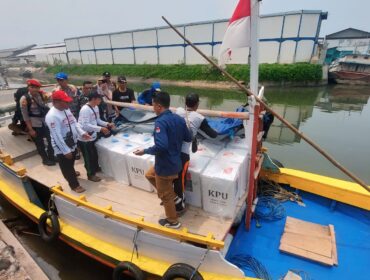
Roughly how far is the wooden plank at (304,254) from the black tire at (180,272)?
1.33 m

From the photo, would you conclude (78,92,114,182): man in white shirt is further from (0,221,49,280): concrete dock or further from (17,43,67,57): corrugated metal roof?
(17,43,67,57): corrugated metal roof

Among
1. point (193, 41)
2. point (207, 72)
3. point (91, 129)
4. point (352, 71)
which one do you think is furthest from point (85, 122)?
point (352, 71)

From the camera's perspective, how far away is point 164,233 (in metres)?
2.38

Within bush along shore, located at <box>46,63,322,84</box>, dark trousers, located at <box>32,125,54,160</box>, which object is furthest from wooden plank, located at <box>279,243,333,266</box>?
bush along shore, located at <box>46,63,322,84</box>

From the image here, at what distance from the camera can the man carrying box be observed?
2.29 m

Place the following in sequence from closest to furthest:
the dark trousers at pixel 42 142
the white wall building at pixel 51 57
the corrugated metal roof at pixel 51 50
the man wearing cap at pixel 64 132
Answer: the man wearing cap at pixel 64 132 → the dark trousers at pixel 42 142 → the white wall building at pixel 51 57 → the corrugated metal roof at pixel 51 50

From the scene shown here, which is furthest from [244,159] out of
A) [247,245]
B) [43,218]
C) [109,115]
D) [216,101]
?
[216,101]

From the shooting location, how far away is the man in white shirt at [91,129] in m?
3.54

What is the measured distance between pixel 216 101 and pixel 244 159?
1508 centimetres

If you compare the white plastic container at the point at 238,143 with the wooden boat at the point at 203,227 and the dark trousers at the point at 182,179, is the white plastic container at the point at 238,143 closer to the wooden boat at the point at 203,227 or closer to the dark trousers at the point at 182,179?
the wooden boat at the point at 203,227

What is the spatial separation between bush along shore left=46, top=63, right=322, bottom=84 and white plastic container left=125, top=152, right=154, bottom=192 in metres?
19.1

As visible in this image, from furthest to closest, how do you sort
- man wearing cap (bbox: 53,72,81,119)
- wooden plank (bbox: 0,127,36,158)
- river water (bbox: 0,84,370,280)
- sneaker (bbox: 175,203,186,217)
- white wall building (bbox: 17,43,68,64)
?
white wall building (bbox: 17,43,68,64)
wooden plank (bbox: 0,127,36,158)
man wearing cap (bbox: 53,72,81,119)
river water (bbox: 0,84,370,280)
sneaker (bbox: 175,203,186,217)

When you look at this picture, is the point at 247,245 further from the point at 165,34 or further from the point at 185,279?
the point at 165,34

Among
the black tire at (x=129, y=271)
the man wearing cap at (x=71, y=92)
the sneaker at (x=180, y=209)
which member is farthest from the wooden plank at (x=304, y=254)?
the man wearing cap at (x=71, y=92)
